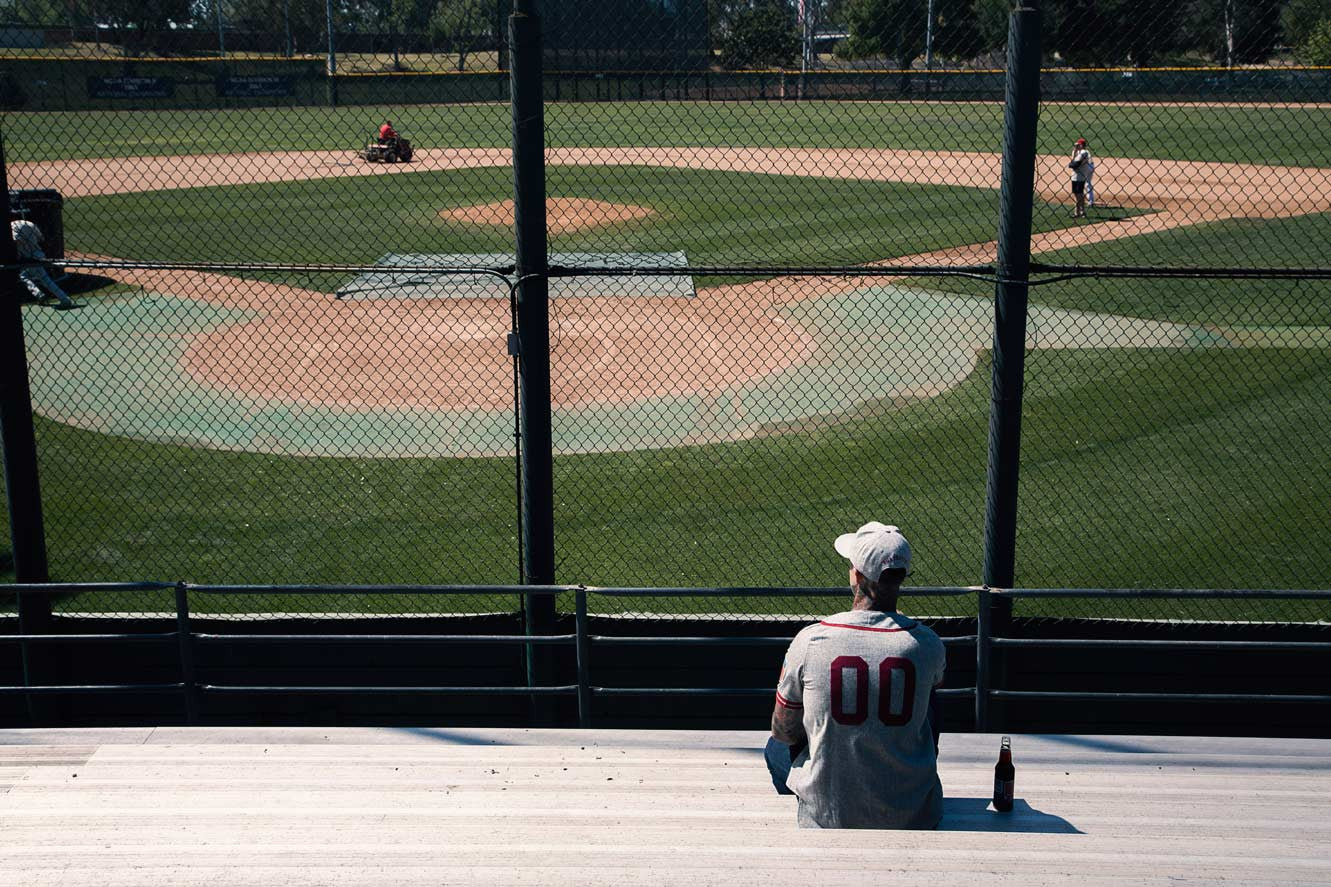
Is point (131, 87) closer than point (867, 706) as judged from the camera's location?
No

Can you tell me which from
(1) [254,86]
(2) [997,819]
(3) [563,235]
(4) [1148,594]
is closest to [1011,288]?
(4) [1148,594]

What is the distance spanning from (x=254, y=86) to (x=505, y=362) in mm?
5338

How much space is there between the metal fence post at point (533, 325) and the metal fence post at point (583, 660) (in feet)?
1.15

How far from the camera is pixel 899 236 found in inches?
873

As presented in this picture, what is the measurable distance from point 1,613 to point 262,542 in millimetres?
1912

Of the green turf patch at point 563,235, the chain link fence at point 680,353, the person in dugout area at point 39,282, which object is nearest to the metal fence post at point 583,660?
the chain link fence at point 680,353

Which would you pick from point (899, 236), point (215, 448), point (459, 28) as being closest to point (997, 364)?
point (459, 28)

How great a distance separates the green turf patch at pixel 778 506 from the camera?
29.9 feet

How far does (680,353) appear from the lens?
1464 centimetres

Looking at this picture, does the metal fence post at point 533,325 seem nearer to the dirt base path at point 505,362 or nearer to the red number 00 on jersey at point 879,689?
the red number 00 on jersey at point 879,689

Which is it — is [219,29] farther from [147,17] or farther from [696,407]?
[696,407]

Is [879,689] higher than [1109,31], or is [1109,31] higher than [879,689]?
[1109,31]

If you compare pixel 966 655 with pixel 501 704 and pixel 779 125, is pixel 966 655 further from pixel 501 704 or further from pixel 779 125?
pixel 779 125

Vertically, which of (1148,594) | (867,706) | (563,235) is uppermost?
(563,235)
